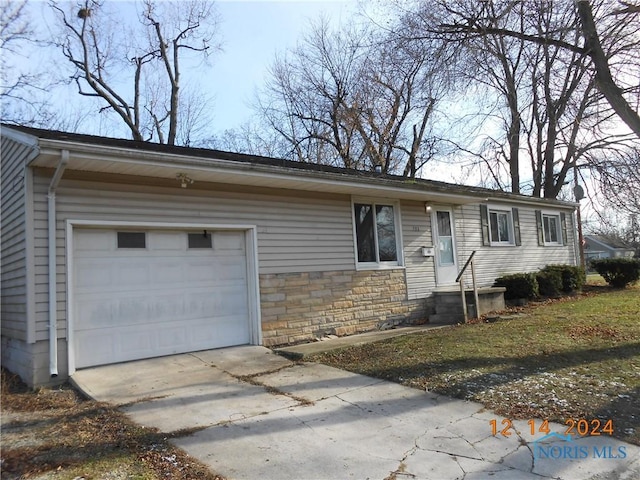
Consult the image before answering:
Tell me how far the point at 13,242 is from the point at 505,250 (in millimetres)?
11982

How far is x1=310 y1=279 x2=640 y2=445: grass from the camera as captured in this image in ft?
15.5

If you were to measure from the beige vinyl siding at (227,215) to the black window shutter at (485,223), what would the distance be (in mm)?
5080

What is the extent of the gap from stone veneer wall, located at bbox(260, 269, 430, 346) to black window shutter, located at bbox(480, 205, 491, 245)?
3.26m

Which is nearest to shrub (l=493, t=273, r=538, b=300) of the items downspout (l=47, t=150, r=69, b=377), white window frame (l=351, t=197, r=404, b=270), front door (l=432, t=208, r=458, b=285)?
front door (l=432, t=208, r=458, b=285)

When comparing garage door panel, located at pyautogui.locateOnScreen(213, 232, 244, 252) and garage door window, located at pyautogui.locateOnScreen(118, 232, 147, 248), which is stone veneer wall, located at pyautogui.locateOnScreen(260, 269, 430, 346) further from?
garage door window, located at pyautogui.locateOnScreen(118, 232, 147, 248)

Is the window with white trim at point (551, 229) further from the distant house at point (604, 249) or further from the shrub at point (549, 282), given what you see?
the distant house at point (604, 249)

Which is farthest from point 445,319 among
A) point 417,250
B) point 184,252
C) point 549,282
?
point 184,252

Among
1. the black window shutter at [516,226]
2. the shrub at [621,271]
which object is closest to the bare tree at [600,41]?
the black window shutter at [516,226]

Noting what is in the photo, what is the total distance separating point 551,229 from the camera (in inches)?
628

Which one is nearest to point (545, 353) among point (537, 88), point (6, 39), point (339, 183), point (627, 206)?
point (339, 183)

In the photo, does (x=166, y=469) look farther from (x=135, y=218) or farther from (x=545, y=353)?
(x=545, y=353)

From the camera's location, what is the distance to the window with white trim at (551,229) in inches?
614

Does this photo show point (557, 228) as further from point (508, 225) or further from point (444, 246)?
point (444, 246)

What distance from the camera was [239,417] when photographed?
463cm
